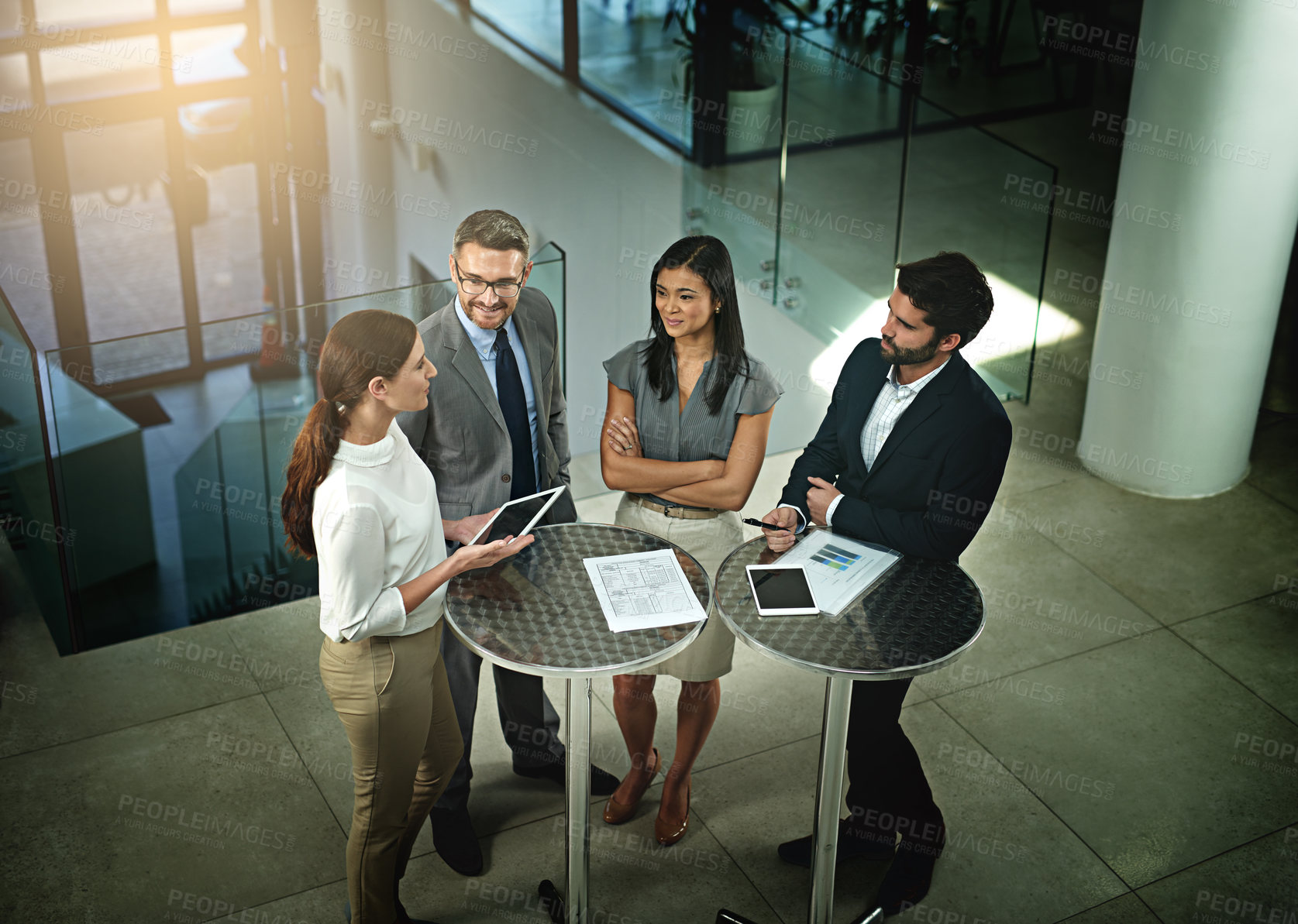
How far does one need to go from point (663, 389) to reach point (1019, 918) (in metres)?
1.68

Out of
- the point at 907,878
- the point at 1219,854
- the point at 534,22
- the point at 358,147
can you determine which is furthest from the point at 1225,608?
the point at 358,147

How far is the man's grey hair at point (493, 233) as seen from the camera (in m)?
2.94

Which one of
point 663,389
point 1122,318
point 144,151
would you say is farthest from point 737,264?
point 144,151

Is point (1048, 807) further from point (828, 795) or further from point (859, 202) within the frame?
point (859, 202)

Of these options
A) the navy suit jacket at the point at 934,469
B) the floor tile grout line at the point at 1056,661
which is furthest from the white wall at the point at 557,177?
the navy suit jacket at the point at 934,469

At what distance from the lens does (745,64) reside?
7336 mm

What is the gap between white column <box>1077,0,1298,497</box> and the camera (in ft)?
15.7

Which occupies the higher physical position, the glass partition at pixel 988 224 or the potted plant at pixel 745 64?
the potted plant at pixel 745 64

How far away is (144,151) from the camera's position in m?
9.63

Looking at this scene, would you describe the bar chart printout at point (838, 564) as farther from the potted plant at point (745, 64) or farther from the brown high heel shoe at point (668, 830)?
the potted plant at point (745, 64)

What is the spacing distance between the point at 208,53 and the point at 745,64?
14.7 feet

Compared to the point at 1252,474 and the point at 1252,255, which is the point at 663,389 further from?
the point at 1252,474

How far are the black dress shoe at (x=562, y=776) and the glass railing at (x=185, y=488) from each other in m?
1.44

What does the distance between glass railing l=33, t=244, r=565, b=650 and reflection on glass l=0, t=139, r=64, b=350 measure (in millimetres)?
4040
